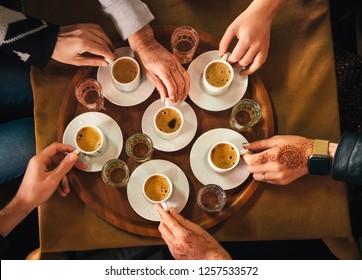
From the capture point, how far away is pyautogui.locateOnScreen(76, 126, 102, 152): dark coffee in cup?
3.66ft

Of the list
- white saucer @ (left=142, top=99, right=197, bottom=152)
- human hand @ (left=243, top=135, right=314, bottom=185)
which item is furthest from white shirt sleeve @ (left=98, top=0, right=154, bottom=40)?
human hand @ (left=243, top=135, right=314, bottom=185)

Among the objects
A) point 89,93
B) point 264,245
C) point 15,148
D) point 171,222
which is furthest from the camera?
point 264,245

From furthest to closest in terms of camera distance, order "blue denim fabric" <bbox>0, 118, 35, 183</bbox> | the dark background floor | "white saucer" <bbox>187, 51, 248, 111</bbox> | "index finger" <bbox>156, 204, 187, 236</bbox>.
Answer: the dark background floor
"blue denim fabric" <bbox>0, 118, 35, 183</bbox>
"white saucer" <bbox>187, 51, 248, 111</bbox>
"index finger" <bbox>156, 204, 187, 236</bbox>

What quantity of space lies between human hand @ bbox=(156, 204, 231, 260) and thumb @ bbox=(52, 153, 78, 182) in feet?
0.97

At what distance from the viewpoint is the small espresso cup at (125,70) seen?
1.13m

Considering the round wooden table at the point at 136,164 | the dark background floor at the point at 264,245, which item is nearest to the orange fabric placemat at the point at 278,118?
the round wooden table at the point at 136,164

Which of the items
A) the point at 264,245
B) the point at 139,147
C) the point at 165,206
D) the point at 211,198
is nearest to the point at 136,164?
the point at 139,147

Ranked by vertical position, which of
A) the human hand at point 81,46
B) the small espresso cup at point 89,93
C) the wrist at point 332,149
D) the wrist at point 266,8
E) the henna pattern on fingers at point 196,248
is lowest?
the henna pattern on fingers at point 196,248

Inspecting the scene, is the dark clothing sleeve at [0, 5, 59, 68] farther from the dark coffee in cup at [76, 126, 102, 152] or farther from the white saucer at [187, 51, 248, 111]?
the white saucer at [187, 51, 248, 111]

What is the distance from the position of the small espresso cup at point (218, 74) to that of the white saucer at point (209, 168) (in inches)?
5.5

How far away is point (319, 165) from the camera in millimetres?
1102

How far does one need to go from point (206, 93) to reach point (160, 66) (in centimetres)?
18

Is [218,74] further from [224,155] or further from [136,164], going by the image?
[136,164]

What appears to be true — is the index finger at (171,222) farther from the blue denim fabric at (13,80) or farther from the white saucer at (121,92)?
the blue denim fabric at (13,80)
